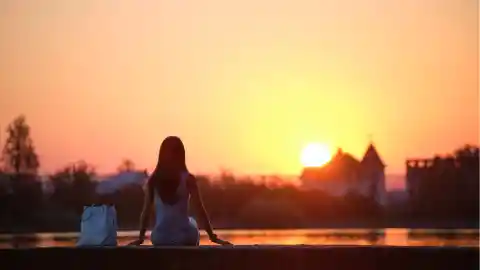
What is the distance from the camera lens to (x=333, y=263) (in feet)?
26.3

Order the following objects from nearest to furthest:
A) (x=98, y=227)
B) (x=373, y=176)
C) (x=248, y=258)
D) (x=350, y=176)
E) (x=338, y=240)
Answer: (x=248, y=258), (x=98, y=227), (x=338, y=240), (x=373, y=176), (x=350, y=176)

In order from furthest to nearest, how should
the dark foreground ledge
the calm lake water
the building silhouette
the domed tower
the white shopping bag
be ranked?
the building silhouette, the domed tower, the calm lake water, the white shopping bag, the dark foreground ledge

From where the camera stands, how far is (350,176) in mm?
40906

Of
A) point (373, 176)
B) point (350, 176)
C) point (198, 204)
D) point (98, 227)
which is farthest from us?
point (350, 176)

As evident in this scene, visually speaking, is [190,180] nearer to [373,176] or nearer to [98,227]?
[98,227]

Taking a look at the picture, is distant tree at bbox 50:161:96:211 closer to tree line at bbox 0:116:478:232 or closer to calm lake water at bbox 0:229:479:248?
tree line at bbox 0:116:478:232

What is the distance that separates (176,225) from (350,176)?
3210cm

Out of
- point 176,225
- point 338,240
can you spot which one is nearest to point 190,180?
point 176,225

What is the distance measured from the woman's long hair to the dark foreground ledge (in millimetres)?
1135

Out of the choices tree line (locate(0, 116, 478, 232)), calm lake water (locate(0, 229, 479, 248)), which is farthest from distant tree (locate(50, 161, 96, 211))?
calm lake water (locate(0, 229, 479, 248))

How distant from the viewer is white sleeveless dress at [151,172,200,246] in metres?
9.21

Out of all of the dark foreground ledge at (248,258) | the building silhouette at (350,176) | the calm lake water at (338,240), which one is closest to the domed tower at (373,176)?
the building silhouette at (350,176)

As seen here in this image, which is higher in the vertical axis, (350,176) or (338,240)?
(350,176)

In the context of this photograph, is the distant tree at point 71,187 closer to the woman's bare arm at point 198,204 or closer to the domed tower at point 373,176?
the domed tower at point 373,176
